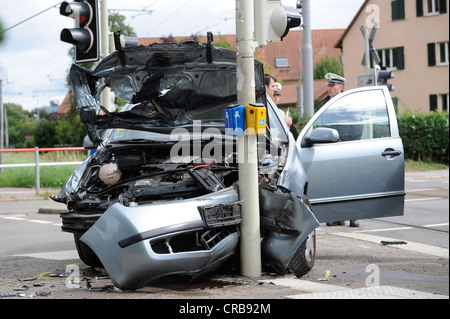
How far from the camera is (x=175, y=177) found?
687cm

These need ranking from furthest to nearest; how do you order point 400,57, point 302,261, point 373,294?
point 400,57 → point 302,261 → point 373,294

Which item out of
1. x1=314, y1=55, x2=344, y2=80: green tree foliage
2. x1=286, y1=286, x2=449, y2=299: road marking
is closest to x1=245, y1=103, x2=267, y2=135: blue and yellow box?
x1=286, y1=286, x2=449, y2=299: road marking

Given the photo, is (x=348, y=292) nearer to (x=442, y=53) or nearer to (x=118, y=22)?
(x=442, y=53)

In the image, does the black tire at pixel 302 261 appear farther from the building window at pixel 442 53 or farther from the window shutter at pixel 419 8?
the window shutter at pixel 419 8

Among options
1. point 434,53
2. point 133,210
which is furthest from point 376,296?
point 434,53

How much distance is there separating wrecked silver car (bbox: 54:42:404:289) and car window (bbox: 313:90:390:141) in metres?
0.43

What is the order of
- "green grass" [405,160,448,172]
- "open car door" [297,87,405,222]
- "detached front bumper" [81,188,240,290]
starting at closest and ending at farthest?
1. "detached front bumper" [81,188,240,290]
2. "open car door" [297,87,405,222]
3. "green grass" [405,160,448,172]

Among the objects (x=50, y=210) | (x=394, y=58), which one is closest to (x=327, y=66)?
(x=394, y=58)

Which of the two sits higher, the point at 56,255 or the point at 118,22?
the point at 118,22

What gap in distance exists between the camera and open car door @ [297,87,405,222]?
26.8 ft

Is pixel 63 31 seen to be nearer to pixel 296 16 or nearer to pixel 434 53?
pixel 296 16

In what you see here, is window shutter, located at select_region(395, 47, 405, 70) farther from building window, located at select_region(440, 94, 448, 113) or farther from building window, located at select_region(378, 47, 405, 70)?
building window, located at select_region(440, 94, 448, 113)

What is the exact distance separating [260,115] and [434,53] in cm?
4094

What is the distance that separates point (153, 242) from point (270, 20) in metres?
2.47
